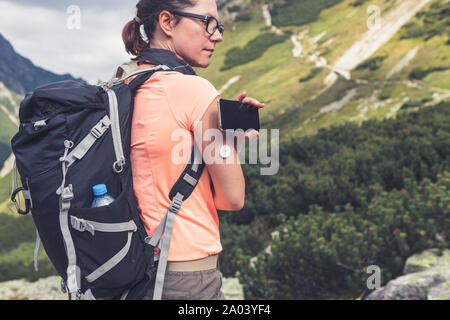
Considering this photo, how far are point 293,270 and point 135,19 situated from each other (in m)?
3.80

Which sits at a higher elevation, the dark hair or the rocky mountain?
the rocky mountain

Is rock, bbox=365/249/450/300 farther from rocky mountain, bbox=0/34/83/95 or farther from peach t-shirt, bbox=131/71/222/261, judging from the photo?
rocky mountain, bbox=0/34/83/95

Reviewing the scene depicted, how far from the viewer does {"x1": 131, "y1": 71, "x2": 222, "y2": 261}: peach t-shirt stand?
1.49m

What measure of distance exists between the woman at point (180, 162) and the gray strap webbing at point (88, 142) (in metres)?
0.13

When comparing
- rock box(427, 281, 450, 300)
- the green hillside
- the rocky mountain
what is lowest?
rock box(427, 281, 450, 300)

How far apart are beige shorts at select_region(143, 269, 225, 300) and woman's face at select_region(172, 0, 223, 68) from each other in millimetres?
885

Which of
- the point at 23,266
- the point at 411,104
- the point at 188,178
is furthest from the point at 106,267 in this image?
the point at 23,266

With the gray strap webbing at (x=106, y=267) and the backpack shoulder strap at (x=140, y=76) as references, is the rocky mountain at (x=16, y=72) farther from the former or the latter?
the gray strap webbing at (x=106, y=267)

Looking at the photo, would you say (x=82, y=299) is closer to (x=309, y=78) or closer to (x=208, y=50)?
(x=208, y=50)

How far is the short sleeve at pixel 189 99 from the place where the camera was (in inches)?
58.1

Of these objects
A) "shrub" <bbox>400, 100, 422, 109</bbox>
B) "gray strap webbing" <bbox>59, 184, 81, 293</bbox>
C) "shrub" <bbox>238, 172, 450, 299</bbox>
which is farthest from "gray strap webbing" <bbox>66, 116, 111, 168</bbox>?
"shrub" <bbox>400, 100, 422, 109</bbox>

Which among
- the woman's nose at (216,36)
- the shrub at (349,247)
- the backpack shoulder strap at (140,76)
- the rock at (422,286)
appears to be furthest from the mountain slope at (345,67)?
the backpack shoulder strap at (140,76)

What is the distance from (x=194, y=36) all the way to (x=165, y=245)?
2.89 feet
